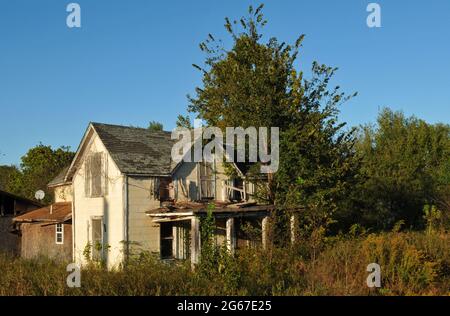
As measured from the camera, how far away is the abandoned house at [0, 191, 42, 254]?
27.3m

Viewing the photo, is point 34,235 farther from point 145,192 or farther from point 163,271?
point 163,271

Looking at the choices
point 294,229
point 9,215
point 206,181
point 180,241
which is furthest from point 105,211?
point 9,215

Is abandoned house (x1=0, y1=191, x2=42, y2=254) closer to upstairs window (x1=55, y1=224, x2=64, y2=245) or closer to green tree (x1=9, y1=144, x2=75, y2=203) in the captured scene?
upstairs window (x1=55, y1=224, x2=64, y2=245)

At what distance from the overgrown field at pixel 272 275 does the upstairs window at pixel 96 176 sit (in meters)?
7.51

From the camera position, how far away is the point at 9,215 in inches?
1091

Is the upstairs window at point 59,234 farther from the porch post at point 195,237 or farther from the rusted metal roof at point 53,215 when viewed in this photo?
the porch post at point 195,237

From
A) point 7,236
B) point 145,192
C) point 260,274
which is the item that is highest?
point 145,192

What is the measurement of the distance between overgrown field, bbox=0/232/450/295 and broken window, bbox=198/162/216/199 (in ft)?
25.8

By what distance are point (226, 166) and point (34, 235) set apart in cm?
1183

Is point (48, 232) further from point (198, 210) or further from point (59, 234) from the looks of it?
point (198, 210)

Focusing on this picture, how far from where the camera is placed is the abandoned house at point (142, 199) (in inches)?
749
